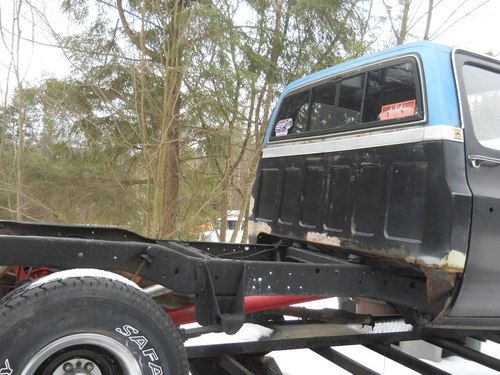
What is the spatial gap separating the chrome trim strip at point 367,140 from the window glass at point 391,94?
0.13 metres

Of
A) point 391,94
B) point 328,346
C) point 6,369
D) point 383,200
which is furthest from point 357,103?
point 6,369

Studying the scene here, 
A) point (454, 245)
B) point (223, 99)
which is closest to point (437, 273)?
point (454, 245)

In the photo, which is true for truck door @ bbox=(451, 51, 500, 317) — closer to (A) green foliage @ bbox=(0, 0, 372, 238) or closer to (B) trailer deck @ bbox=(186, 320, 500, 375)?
(B) trailer deck @ bbox=(186, 320, 500, 375)

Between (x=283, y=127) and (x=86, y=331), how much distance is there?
2.79 metres

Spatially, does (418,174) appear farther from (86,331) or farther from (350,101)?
(86,331)

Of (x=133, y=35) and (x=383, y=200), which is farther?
(x=133, y=35)

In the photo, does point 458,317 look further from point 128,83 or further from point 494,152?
point 128,83

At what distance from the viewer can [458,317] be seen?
120 inches

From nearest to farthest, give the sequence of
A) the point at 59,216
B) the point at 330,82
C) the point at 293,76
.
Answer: the point at 330,82
the point at 293,76
the point at 59,216

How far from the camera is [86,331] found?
2.07m

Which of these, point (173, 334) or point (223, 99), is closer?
point (173, 334)

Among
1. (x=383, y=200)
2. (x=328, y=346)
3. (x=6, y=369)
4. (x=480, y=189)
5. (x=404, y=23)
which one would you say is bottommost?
(x=328, y=346)

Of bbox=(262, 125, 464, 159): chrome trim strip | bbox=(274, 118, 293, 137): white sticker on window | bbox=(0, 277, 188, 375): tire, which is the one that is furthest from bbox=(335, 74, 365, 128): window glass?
bbox=(0, 277, 188, 375): tire

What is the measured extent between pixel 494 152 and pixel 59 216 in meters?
9.93
